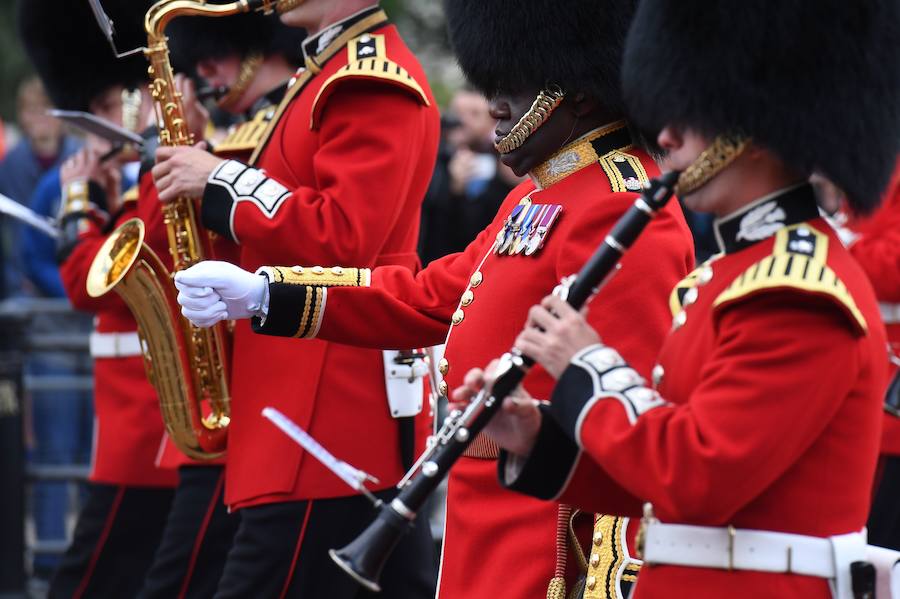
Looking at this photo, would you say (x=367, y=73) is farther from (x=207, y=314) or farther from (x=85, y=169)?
(x=85, y=169)

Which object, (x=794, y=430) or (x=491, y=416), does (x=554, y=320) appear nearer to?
(x=491, y=416)

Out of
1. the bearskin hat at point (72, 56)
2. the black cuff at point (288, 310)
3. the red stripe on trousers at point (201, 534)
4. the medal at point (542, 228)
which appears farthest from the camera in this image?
the bearskin hat at point (72, 56)

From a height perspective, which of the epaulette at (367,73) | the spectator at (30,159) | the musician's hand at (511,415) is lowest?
the spectator at (30,159)

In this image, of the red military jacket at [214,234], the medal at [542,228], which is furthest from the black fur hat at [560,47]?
the red military jacket at [214,234]

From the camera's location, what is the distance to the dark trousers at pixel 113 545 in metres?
5.20

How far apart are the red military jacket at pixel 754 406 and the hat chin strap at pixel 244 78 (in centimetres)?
241

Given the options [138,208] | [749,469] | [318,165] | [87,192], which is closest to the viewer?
[749,469]

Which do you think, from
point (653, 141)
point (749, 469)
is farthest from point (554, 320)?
point (653, 141)

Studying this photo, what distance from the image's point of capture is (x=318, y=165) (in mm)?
3928

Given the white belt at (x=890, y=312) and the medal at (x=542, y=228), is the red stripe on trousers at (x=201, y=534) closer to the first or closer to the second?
the medal at (x=542, y=228)

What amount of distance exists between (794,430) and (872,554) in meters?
0.37

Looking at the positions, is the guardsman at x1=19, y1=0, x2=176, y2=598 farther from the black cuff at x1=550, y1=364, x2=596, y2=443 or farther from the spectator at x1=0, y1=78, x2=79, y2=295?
the spectator at x1=0, y1=78, x2=79, y2=295

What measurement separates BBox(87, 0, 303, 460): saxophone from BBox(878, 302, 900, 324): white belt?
2.62 metres

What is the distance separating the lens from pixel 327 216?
3.85m
